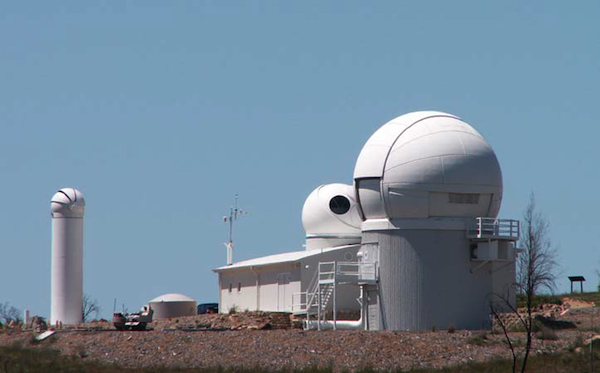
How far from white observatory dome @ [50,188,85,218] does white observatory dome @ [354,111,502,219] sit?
14.2 meters

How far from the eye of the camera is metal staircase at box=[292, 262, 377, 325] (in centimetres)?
4225

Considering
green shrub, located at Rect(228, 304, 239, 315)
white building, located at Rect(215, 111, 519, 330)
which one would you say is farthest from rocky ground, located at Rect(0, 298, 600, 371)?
green shrub, located at Rect(228, 304, 239, 315)

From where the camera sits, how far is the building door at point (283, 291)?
157 feet

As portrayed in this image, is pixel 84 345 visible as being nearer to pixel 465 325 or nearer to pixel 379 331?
pixel 379 331

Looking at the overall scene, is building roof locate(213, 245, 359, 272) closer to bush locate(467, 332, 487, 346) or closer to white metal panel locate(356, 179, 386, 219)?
white metal panel locate(356, 179, 386, 219)

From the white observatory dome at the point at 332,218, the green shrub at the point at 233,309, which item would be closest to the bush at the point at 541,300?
the white observatory dome at the point at 332,218

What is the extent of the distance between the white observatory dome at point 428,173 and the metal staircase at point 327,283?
2.14 meters

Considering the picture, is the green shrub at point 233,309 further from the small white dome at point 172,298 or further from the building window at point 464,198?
the building window at point 464,198

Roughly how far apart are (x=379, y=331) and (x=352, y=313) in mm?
5819

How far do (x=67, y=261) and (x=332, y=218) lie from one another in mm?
11576

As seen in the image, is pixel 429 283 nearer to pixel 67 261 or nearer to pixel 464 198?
pixel 464 198

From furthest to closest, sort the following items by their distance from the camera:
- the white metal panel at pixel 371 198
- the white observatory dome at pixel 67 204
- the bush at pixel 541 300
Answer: the white observatory dome at pixel 67 204 → the bush at pixel 541 300 → the white metal panel at pixel 371 198

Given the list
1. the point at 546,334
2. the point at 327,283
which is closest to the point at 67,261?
the point at 327,283

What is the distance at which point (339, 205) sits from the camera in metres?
50.2
